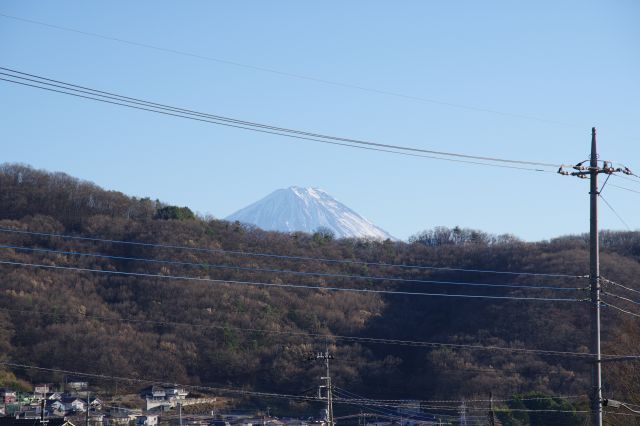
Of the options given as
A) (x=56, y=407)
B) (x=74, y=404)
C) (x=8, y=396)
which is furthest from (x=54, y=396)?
(x=56, y=407)

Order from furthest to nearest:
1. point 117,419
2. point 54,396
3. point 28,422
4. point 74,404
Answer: point 54,396
point 74,404
point 117,419
point 28,422

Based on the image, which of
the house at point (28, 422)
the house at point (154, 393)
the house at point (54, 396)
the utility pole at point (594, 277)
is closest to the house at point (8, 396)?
the house at point (54, 396)

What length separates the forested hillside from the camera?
4147cm

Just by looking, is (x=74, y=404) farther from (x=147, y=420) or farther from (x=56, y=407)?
(x=147, y=420)

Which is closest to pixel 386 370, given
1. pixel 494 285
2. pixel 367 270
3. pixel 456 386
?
pixel 456 386

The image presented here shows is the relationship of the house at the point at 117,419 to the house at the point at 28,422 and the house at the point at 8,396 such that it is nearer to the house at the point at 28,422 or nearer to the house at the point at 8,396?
the house at the point at 8,396

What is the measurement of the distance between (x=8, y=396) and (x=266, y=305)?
639 inches

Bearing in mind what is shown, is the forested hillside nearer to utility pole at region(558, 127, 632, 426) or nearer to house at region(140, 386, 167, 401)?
house at region(140, 386, 167, 401)

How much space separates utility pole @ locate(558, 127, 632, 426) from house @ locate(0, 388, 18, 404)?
25396 millimetres

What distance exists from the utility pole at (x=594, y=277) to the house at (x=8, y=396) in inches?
1000

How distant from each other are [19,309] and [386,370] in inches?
622

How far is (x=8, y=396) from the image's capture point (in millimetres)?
37062

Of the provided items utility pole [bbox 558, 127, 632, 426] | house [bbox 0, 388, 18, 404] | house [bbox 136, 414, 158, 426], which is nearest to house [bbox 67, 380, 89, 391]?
house [bbox 0, 388, 18, 404]

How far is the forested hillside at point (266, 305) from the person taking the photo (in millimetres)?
41469
